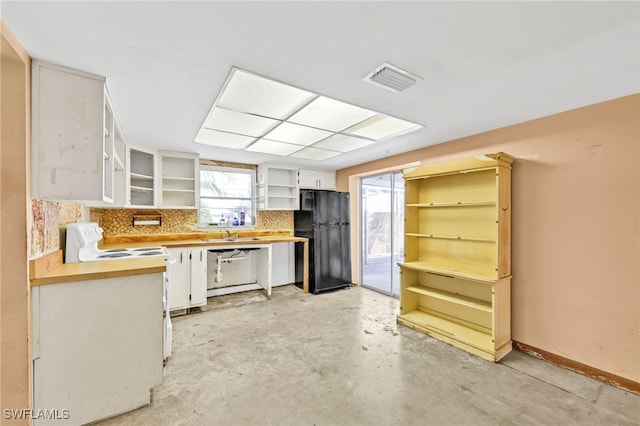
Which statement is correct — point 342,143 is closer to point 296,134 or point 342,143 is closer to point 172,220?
point 296,134

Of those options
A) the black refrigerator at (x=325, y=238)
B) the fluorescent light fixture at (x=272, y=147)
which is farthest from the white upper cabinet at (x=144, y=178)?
the black refrigerator at (x=325, y=238)

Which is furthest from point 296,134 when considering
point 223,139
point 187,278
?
point 187,278

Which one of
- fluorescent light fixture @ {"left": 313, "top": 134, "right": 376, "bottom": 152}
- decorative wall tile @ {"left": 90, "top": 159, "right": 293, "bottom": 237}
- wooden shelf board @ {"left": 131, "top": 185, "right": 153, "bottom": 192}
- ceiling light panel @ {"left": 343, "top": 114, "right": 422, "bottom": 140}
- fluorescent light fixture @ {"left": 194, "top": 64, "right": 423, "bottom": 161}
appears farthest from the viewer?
decorative wall tile @ {"left": 90, "top": 159, "right": 293, "bottom": 237}

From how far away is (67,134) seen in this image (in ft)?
5.65

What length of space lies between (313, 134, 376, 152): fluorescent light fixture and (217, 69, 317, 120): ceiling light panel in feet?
3.14

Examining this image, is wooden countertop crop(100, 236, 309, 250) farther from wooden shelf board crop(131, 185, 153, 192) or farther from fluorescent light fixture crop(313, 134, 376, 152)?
fluorescent light fixture crop(313, 134, 376, 152)

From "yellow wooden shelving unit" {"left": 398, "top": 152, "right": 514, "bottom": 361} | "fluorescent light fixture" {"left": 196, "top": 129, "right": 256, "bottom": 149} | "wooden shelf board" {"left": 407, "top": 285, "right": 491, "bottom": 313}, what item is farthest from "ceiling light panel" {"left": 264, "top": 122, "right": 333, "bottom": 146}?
"wooden shelf board" {"left": 407, "top": 285, "right": 491, "bottom": 313}

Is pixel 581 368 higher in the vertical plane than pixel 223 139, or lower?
lower

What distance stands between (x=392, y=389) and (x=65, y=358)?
2.31 metres

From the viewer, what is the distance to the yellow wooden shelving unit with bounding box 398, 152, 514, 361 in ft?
8.72

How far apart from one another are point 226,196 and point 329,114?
2991 millimetres

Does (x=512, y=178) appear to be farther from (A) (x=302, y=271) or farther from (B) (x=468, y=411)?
(A) (x=302, y=271)

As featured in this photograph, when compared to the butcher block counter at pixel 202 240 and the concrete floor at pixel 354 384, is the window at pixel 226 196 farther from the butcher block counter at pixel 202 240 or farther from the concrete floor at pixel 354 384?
the concrete floor at pixel 354 384

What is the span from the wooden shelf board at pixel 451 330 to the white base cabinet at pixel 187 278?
2848 millimetres
